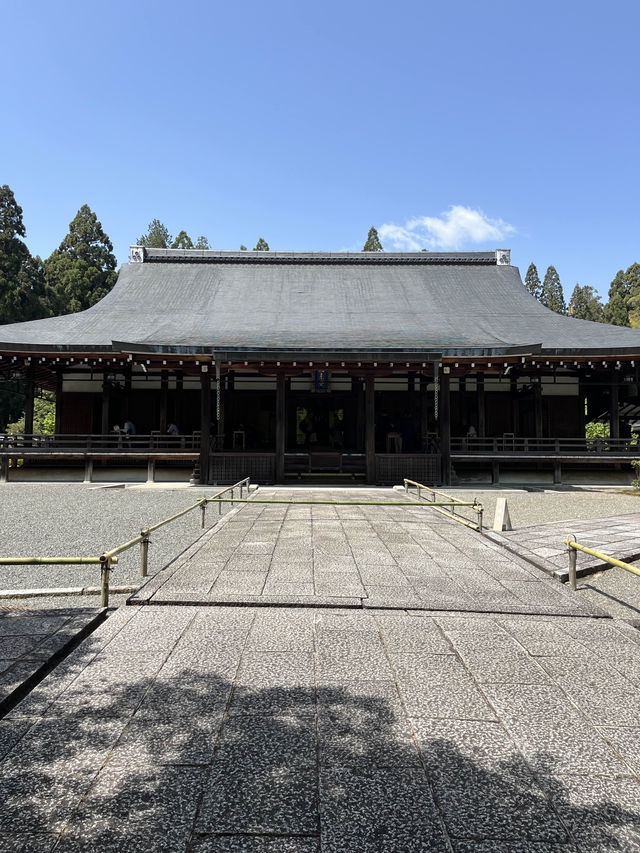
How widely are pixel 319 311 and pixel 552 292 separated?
49437 millimetres

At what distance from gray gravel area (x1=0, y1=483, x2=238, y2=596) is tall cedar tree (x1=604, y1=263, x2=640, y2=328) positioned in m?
46.5

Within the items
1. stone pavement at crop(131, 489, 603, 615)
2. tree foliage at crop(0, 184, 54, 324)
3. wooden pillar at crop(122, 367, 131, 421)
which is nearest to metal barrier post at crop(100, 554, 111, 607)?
stone pavement at crop(131, 489, 603, 615)

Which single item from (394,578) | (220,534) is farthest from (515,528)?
(220,534)

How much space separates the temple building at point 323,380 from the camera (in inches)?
498

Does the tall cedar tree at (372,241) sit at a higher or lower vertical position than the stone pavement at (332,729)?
higher

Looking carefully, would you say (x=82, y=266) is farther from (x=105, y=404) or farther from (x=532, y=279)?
(x=532, y=279)

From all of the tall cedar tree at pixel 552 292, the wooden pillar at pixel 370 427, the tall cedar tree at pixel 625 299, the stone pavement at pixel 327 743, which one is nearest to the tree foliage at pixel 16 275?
the wooden pillar at pixel 370 427

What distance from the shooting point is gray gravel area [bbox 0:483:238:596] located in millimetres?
4711

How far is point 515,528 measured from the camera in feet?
23.3

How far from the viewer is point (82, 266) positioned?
32562 mm

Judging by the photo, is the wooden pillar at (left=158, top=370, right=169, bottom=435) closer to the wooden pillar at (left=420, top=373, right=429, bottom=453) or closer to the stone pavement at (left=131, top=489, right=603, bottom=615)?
the wooden pillar at (left=420, top=373, right=429, bottom=453)

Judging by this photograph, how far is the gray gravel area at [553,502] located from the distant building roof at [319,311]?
3708 mm

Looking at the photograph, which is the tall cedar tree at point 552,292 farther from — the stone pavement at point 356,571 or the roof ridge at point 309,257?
the stone pavement at point 356,571

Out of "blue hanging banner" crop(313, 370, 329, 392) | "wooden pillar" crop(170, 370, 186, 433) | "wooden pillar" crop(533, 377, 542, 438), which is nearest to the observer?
"blue hanging banner" crop(313, 370, 329, 392)
